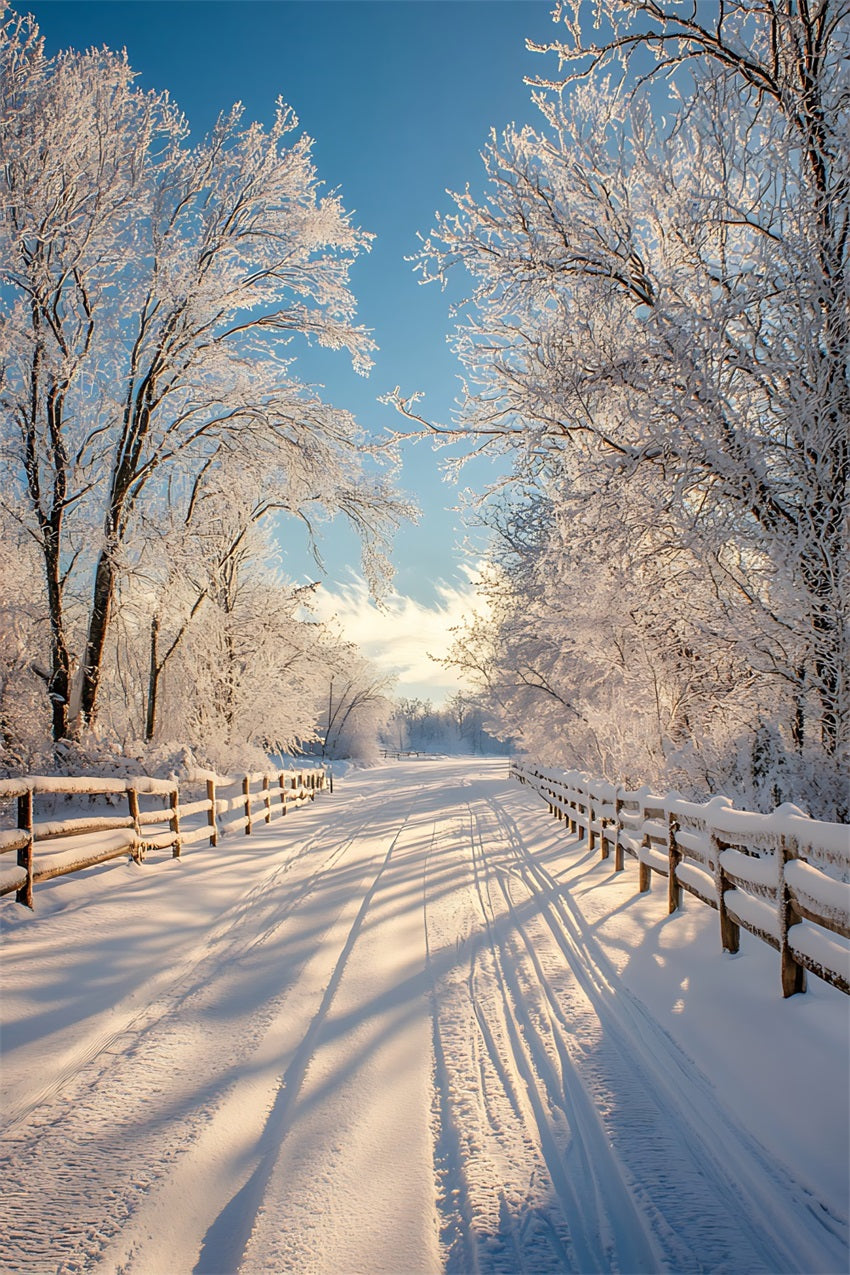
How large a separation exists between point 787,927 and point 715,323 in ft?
18.9

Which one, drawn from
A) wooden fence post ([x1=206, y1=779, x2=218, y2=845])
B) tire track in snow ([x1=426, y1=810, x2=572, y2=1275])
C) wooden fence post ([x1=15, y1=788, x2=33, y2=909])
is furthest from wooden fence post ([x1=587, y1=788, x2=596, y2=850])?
wooden fence post ([x1=15, y1=788, x2=33, y2=909])

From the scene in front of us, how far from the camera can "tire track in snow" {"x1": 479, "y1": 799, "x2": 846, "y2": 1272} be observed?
228 cm

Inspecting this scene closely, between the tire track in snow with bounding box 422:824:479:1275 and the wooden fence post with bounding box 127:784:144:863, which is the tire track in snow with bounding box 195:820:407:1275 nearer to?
the tire track in snow with bounding box 422:824:479:1275

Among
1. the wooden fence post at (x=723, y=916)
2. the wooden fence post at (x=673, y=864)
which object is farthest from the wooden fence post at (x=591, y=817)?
the wooden fence post at (x=723, y=916)

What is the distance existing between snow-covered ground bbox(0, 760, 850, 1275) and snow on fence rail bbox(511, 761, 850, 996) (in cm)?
32

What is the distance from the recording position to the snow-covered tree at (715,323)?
6566 mm

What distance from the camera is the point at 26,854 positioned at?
571cm

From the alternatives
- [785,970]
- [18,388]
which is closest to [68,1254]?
Answer: [785,970]

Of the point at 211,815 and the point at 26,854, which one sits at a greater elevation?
the point at 26,854

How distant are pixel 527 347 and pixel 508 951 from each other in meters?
7.39

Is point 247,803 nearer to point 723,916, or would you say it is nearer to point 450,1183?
point 723,916

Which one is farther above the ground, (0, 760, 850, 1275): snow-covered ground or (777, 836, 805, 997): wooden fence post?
(777, 836, 805, 997): wooden fence post

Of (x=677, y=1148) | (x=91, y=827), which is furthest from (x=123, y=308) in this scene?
(x=677, y=1148)

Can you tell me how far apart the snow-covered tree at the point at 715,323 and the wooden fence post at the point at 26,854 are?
6.37 meters
